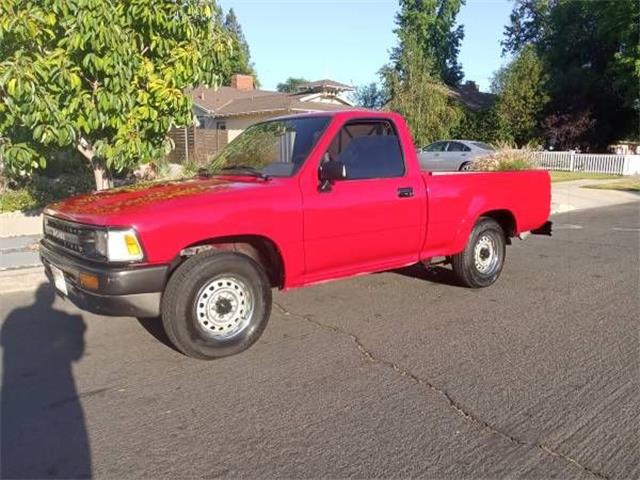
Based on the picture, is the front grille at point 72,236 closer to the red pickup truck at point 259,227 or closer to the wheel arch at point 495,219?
the red pickup truck at point 259,227

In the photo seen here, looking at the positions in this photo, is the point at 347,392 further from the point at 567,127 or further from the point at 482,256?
the point at 567,127

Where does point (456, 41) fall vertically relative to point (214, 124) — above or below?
above

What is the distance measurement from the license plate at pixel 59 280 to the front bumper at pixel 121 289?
238 millimetres

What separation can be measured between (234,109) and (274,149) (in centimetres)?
2626

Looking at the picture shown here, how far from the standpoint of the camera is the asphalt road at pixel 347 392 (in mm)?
3100

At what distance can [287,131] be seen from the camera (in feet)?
17.5

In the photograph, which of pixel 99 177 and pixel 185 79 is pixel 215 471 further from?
pixel 99 177

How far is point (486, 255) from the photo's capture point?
21.3 feet

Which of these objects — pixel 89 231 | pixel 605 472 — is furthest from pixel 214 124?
pixel 605 472

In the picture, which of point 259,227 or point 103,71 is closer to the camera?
point 259,227

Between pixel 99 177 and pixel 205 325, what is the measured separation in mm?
5050

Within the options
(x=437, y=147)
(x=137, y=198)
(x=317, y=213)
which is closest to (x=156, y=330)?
(x=137, y=198)

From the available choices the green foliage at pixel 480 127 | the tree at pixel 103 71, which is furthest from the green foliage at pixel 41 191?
the green foliage at pixel 480 127

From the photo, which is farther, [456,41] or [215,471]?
[456,41]
